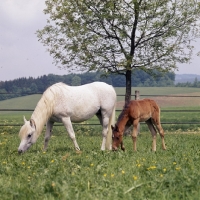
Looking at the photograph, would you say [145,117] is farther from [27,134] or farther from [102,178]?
[102,178]

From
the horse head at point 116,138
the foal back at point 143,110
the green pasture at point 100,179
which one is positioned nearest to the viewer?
the green pasture at point 100,179

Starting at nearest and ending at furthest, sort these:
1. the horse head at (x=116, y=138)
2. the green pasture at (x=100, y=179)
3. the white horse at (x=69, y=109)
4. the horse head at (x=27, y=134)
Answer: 1. the green pasture at (x=100, y=179)
2. the horse head at (x=27, y=134)
3. the white horse at (x=69, y=109)
4. the horse head at (x=116, y=138)

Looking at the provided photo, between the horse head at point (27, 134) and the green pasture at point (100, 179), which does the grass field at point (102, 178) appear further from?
the horse head at point (27, 134)

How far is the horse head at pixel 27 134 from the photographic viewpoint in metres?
9.71

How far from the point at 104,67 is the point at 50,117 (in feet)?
26.3

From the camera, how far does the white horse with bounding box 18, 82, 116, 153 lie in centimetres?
986

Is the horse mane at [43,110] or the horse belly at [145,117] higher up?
the horse mane at [43,110]

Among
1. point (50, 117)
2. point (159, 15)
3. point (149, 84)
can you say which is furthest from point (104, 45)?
point (149, 84)

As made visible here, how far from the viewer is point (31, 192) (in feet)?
16.8

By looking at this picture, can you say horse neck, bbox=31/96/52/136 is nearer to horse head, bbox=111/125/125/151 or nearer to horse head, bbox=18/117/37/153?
horse head, bbox=18/117/37/153

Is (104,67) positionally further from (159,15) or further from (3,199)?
(3,199)

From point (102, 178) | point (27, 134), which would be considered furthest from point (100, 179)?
point (27, 134)

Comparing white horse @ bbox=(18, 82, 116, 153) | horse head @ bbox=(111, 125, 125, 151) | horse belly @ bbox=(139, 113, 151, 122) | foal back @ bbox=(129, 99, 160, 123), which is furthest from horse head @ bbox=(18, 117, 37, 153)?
horse belly @ bbox=(139, 113, 151, 122)

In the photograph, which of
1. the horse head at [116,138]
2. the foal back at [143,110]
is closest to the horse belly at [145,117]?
the foal back at [143,110]
